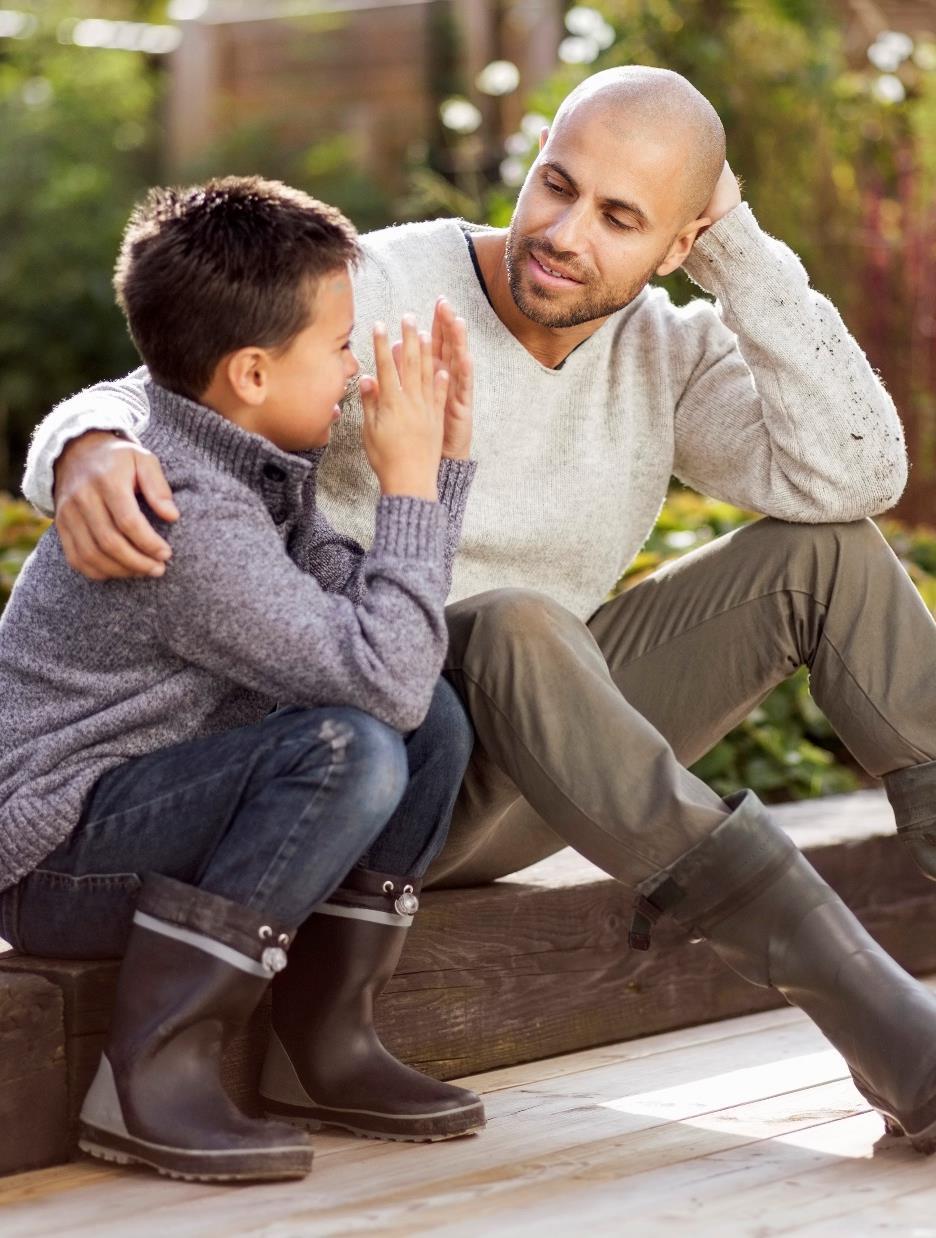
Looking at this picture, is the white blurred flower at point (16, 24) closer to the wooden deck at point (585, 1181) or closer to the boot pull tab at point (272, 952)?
the wooden deck at point (585, 1181)

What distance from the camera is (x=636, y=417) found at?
2322mm

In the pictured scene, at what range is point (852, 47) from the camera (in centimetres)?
726

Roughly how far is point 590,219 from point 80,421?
699mm

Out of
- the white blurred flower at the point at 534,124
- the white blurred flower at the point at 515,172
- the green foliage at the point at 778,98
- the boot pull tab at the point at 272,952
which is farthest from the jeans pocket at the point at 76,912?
the green foliage at the point at 778,98

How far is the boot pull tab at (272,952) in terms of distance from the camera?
5.53ft

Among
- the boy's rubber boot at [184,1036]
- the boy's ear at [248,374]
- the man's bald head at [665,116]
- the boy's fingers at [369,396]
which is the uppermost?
the man's bald head at [665,116]

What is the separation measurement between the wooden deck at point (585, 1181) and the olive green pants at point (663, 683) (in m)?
0.29

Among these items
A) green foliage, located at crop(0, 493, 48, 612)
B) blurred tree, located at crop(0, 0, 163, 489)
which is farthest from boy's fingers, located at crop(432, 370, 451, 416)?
blurred tree, located at crop(0, 0, 163, 489)

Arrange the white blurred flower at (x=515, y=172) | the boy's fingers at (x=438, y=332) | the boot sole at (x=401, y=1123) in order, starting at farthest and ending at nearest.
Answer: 1. the white blurred flower at (x=515, y=172)
2. the boy's fingers at (x=438, y=332)
3. the boot sole at (x=401, y=1123)

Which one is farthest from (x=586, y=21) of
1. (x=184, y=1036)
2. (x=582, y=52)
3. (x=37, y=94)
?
(x=184, y=1036)

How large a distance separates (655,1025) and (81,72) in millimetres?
6385

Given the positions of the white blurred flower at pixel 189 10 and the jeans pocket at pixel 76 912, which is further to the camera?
the white blurred flower at pixel 189 10

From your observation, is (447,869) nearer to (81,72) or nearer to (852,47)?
(852,47)

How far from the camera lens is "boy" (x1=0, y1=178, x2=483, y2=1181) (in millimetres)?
1683
